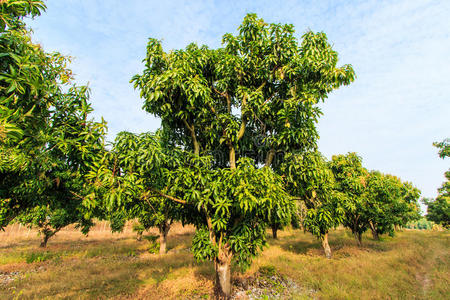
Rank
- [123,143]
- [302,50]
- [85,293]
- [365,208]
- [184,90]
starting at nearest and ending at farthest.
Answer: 1. [123,143]
2. [184,90]
3. [302,50]
4. [85,293]
5. [365,208]

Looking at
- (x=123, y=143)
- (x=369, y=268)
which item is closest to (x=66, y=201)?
(x=123, y=143)

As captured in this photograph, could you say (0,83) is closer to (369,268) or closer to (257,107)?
(257,107)

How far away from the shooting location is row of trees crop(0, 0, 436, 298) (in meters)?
5.79

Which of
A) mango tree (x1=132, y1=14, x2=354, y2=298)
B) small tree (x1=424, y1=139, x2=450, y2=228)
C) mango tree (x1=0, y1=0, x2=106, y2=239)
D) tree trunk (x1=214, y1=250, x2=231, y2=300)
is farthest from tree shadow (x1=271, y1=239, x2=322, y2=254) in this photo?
small tree (x1=424, y1=139, x2=450, y2=228)

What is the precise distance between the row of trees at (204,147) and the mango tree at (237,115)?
5cm

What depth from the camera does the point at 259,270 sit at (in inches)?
487

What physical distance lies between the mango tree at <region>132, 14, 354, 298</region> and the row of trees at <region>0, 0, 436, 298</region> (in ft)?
0.16

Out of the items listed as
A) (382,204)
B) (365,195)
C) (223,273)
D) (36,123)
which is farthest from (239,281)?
(382,204)

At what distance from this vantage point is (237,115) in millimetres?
9320

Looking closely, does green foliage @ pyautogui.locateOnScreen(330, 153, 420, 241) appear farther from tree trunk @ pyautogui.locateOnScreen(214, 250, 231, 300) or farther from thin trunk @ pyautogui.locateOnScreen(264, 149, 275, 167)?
tree trunk @ pyautogui.locateOnScreen(214, 250, 231, 300)

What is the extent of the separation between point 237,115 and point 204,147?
245cm

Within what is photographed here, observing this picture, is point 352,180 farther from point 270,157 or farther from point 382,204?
point 270,157

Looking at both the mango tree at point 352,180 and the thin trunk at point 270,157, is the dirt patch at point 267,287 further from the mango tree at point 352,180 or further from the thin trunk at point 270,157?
the mango tree at point 352,180

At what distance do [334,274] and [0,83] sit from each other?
15976 millimetres
